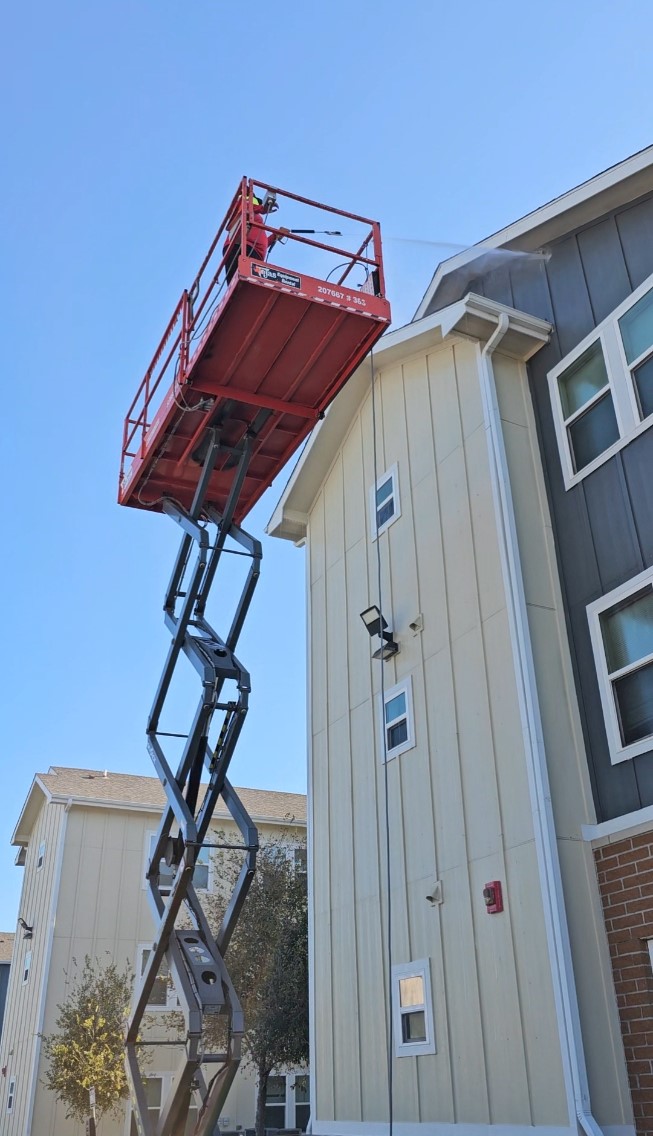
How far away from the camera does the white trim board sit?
7012 mm

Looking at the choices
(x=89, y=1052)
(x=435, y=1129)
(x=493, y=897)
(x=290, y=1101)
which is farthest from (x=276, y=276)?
(x=290, y=1101)

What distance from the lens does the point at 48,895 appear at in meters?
23.8

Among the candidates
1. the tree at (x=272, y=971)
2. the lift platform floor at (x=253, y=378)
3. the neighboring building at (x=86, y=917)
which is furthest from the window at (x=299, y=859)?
the lift platform floor at (x=253, y=378)

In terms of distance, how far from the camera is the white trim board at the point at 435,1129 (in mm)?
7012

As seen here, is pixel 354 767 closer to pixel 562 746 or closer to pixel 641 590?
pixel 562 746

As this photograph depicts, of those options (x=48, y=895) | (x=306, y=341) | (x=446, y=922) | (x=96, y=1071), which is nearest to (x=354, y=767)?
(x=446, y=922)

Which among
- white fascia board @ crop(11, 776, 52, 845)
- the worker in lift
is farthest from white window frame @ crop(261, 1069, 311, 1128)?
the worker in lift

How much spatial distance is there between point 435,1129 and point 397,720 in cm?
Result: 381

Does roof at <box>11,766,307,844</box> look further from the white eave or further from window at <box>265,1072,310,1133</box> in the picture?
the white eave

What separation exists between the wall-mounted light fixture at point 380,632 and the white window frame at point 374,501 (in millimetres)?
1223

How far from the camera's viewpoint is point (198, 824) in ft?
25.7

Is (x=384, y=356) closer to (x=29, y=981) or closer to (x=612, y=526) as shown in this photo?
(x=612, y=526)

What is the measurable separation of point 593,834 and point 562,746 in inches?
29.9

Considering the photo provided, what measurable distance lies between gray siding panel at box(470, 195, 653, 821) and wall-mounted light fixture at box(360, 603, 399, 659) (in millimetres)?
2349
